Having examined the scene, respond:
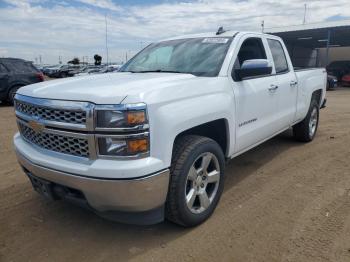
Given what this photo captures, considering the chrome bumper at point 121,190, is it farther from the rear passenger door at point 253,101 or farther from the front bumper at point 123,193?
the rear passenger door at point 253,101

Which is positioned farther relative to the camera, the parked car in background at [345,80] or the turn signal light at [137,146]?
the parked car in background at [345,80]

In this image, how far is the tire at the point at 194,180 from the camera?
2859 mm

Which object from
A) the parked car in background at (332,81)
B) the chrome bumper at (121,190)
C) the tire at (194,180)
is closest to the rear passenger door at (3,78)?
the chrome bumper at (121,190)

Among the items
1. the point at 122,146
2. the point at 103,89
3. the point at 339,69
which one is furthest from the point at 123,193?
the point at 339,69

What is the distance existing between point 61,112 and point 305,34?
2852 cm

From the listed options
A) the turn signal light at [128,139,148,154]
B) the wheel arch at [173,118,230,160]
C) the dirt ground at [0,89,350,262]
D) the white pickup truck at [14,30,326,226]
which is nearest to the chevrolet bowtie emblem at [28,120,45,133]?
the white pickup truck at [14,30,326,226]

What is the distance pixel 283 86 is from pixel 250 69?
1.37m

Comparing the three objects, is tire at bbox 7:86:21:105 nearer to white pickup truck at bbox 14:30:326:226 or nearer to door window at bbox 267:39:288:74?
white pickup truck at bbox 14:30:326:226

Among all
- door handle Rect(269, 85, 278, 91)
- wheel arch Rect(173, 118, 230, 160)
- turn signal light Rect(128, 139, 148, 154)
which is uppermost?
door handle Rect(269, 85, 278, 91)

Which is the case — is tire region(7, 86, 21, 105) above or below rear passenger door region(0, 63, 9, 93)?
below

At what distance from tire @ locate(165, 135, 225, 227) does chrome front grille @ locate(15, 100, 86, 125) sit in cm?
86

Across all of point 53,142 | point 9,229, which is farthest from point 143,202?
point 9,229

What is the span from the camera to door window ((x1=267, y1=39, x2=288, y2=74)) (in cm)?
479

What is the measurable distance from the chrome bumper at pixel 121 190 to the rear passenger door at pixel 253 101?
139 cm
